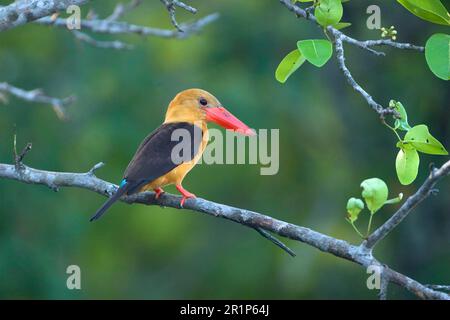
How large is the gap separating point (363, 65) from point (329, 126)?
1.22m

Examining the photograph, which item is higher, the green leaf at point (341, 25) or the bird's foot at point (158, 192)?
the green leaf at point (341, 25)

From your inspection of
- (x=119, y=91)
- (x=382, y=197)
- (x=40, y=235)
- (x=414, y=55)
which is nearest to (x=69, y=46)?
(x=119, y=91)

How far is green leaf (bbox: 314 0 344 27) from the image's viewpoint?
304 cm

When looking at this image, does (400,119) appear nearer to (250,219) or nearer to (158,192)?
(250,219)

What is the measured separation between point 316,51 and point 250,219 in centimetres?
76

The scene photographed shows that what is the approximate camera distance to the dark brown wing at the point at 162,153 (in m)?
4.03

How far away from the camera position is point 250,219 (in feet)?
11.1

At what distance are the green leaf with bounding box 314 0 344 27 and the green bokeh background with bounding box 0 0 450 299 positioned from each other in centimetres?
494

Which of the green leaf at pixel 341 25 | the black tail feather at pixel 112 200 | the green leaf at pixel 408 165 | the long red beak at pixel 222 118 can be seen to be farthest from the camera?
the long red beak at pixel 222 118

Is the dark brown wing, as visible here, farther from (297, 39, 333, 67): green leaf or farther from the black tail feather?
(297, 39, 333, 67): green leaf

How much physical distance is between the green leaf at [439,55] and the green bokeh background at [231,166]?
16.8 ft

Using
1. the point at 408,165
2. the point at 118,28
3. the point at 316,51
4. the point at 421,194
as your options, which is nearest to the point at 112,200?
the point at 316,51

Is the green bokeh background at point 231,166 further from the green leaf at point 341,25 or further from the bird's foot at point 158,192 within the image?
the green leaf at point 341,25

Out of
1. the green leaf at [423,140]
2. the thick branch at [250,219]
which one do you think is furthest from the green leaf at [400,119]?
the thick branch at [250,219]
